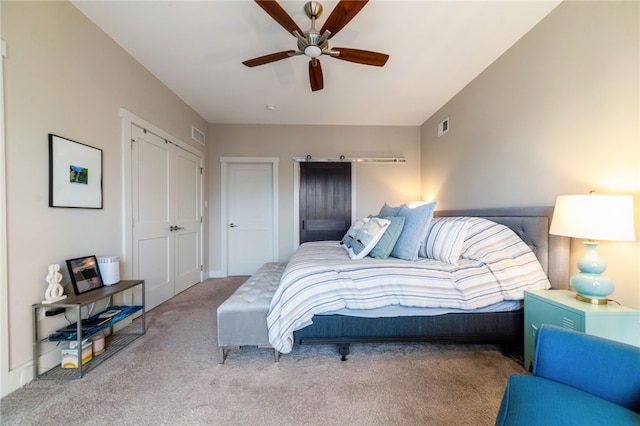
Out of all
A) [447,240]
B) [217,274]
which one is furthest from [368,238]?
[217,274]

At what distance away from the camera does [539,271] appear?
5.80ft

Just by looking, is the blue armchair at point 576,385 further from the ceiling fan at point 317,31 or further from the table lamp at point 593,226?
the ceiling fan at point 317,31

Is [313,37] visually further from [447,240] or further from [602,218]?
[602,218]

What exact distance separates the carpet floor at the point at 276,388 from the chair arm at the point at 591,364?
61cm

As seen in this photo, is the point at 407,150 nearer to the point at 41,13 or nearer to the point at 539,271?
the point at 539,271

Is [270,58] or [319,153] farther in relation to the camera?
[319,153]

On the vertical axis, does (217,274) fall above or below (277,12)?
below

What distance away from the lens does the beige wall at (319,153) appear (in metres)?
4.10

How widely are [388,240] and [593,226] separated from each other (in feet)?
3.90

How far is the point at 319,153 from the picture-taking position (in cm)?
414

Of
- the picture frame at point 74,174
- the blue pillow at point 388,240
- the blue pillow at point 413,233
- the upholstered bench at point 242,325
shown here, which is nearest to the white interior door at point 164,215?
the picture frame at point 74,174

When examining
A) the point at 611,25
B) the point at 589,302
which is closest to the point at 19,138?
the point at 589,302

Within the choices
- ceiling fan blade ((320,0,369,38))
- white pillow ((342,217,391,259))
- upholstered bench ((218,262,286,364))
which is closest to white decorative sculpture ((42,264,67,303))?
upholstered bench ((218,262,286,364))

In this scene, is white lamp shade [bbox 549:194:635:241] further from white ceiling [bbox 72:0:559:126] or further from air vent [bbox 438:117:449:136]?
air vent [bbox 438:117:449:136]
